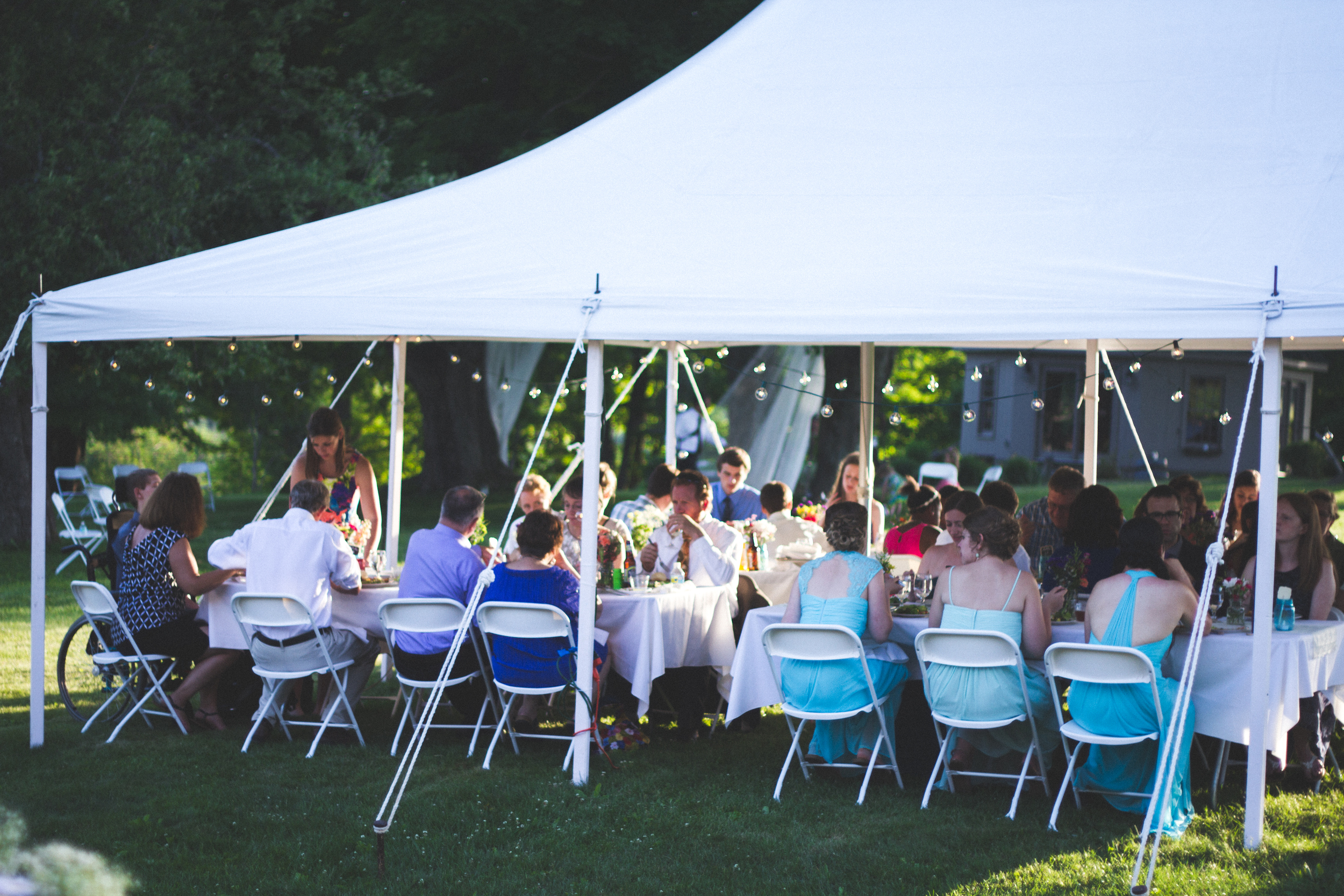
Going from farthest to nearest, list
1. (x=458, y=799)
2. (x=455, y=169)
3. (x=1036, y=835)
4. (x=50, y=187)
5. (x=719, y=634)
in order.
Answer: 1. (x=455, y=169)
2. (x=50, y=187)
3. (x=719, y=634)
4. (x=458, y=799)
5. (x=1036, y=835)

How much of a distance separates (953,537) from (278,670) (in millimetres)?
3430

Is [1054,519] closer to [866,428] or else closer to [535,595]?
[866,428]

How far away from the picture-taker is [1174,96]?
5.77 metres

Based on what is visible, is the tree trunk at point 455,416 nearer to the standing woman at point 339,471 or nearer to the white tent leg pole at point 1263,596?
the standing woman at point 339,471

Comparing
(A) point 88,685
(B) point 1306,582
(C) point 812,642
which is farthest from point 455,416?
(B) point 1306,582

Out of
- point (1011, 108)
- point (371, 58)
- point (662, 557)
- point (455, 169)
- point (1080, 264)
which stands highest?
point (371, 58)

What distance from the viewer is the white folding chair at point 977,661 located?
15.8ft

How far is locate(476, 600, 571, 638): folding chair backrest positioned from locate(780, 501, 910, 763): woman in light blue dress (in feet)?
3.32

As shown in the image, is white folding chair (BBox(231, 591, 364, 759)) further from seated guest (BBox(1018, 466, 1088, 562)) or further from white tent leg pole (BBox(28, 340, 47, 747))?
seated guest (BBox(1018, 466, 1088, 562))

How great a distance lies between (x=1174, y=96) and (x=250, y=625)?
500cm


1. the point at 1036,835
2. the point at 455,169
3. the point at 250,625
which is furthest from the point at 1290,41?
the point at 455,169

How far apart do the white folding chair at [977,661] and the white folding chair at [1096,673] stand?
13 cm

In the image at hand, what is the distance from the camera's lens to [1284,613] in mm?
5156

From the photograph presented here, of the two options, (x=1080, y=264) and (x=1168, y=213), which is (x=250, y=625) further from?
(x=1168, y=213)
